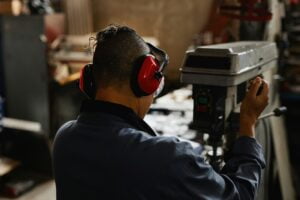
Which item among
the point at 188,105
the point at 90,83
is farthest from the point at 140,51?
the point at 188,105

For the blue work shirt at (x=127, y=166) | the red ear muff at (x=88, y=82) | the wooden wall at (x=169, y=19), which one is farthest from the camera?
the wooden wall at (x=169, y=19)

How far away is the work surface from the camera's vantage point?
11.0 feet

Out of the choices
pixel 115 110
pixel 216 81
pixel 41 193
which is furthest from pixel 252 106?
pixel 41 193

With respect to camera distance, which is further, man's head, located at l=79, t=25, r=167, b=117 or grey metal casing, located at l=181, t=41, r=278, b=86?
grey metal casing, located at l=181, t=41, r=278, b=86

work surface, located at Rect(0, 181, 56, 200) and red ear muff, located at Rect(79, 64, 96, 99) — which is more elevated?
red ear muff, located at Rect(79, 64, 96, 99)

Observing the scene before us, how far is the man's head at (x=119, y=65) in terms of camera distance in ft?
3.61

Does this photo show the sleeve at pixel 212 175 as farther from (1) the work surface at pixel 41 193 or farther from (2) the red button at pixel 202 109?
(1) the work surface at pixel 41 193

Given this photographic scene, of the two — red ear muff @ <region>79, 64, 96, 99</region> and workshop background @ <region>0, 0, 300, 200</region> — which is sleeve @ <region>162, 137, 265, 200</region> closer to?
red ear muff @ <region>79, 64, 96, 99</region>

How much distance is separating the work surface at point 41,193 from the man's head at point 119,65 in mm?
2475

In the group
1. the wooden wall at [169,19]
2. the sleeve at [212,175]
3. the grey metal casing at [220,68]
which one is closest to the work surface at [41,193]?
the wooden wall at [169,19]

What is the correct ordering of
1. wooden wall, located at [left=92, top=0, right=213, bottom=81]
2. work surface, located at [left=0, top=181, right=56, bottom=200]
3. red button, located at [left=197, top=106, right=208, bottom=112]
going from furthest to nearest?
1. wooden wall, located at [left=92, top=0, right=213, bottom=81]
2. work surface, located at [left=0, top=181, right=56, bottom=200]
3. red button, located at [left=197, top=106, right=208, bottom=112]

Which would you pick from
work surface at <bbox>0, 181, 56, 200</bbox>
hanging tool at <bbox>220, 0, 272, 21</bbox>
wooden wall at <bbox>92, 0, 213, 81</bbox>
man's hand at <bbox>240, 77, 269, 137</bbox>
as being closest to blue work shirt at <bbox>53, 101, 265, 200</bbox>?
man's hand at <bbox>240, 77, 269, 137</bbox>

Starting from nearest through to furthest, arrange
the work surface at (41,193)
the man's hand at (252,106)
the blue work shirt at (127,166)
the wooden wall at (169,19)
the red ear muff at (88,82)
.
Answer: the blue work shirt at (127,166) < the red ear muff at (88,82) < the man's hand at (252,106) < the work surface at (41,193) < the wooden wall at (169,19)

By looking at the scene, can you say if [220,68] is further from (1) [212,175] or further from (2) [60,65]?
(2) [60,65]
